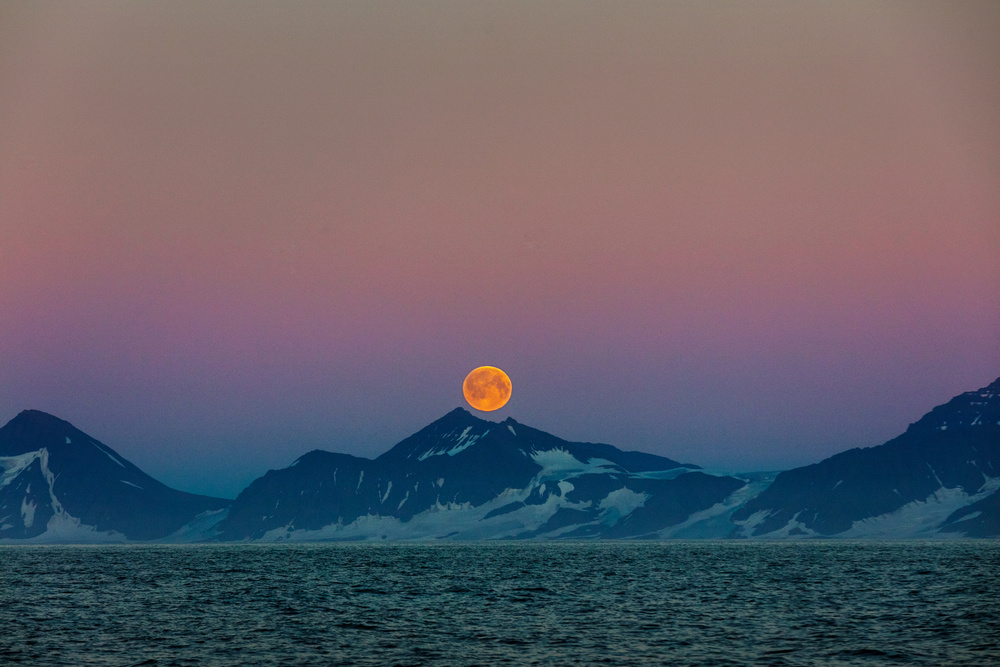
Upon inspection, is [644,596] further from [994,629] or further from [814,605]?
[994,629]

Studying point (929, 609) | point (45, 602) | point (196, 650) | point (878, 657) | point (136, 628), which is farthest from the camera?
point (45, 602)

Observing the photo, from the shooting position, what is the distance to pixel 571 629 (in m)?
70.4

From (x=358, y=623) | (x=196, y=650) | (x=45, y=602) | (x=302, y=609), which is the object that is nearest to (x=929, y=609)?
(x=358, y=623)

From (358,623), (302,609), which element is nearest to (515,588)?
(302,609)

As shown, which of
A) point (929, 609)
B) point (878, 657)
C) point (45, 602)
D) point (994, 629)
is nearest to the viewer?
point (878, 657)

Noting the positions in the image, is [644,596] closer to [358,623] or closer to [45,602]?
[358,623]

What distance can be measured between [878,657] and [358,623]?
35962 mm

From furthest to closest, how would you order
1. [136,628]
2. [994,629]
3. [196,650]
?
1. [136,628]
2. [994,629]
3. [196,650]

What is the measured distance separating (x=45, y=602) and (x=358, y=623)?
37.1 meters

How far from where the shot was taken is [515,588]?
118 m

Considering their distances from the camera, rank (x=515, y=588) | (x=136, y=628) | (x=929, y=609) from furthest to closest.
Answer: (x=515, y=588)
(x=929, y=609)
(x=136, y=628)

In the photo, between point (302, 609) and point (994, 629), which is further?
point (302, 609)

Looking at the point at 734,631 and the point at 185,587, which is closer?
the point at 734,631

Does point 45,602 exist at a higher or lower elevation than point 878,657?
higher
